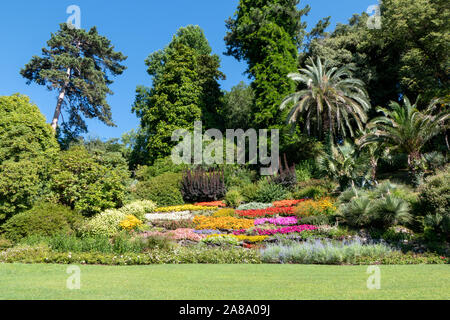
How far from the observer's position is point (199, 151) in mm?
24672

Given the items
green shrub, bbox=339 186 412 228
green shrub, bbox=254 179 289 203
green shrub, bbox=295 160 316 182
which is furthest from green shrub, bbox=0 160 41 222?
green shrub, bbox=295 160 316 182

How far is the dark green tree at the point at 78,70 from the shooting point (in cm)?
2811

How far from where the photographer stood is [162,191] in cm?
1936

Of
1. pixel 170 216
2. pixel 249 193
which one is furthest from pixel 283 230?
pixel 170 216

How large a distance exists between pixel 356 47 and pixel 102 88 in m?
23.9

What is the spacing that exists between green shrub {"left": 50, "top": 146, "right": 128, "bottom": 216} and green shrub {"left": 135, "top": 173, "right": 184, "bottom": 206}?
276 cm

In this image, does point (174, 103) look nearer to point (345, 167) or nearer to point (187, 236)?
point (345, 167)

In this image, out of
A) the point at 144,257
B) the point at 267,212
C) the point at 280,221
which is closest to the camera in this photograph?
the point at 144,257

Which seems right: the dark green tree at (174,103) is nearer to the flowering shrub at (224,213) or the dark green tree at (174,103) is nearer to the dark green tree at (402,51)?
the dark green tree at (402,51)

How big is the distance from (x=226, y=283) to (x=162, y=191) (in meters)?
13.9

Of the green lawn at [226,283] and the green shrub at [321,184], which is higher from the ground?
the green shrub at [321,184]

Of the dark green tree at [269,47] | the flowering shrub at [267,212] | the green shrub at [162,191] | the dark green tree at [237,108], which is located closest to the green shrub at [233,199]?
the flowering shrub at [267,212]

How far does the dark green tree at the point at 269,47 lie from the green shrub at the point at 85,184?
13585 mm
